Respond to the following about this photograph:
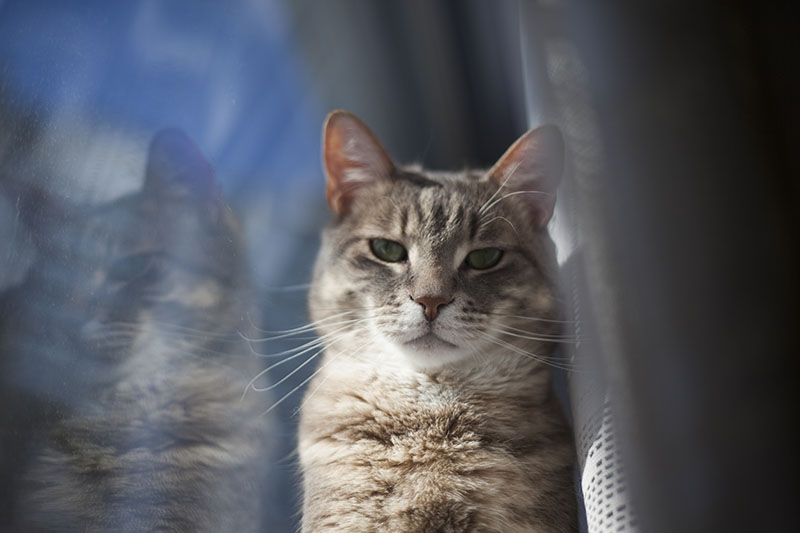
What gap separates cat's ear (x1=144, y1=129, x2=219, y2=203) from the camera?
3.19 ft

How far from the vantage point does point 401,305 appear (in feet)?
3.90

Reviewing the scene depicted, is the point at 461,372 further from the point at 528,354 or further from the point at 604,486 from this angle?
the point at 604,486

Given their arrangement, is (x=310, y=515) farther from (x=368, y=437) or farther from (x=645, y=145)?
(x=645, y=145)

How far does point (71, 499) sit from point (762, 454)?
822 mm

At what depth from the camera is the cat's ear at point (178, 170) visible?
0.97m

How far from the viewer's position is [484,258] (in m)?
1.33

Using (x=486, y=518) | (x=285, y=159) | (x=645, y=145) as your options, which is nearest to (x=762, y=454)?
(x=645, y=145)

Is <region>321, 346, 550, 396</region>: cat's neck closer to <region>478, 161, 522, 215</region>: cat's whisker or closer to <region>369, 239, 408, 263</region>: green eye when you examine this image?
<region>369, 239, 408, 263</region>: green eye

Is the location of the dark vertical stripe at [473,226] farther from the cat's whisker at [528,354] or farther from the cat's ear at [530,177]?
the cat's whisker at [528,354]

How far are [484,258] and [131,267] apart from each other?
28.2 inches

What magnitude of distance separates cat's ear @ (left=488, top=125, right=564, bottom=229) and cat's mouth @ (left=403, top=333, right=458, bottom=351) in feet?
1.31

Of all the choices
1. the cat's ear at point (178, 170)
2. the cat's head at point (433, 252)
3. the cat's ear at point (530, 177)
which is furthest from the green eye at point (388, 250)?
the cat's ear at point (178, 170)

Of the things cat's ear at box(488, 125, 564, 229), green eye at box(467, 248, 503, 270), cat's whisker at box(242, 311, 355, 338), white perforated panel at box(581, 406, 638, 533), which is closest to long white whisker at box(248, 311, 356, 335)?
cat's whisker at box(242, 311, 355, 338)

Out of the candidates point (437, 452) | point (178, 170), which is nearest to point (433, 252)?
point (437, 452)
